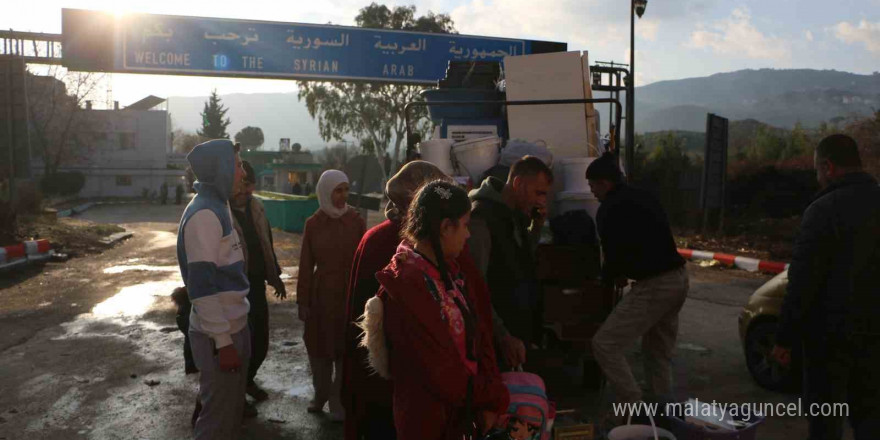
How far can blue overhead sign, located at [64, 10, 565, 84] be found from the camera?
17922mm

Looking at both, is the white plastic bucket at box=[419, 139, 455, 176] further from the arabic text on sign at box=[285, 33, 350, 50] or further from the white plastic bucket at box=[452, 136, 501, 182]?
the arabic text on sign at box=[285, 33, 350, 50]

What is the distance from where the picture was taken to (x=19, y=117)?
20.4 metres

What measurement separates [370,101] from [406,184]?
148 ft

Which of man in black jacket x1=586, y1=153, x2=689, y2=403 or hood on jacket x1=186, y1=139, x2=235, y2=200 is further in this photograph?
man in black jacket x1=586, y1=153, x2=689, y2=403

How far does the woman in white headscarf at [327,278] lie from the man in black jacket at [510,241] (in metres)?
1.56

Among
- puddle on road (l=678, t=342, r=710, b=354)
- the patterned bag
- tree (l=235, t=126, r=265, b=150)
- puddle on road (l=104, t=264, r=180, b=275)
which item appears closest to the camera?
the patterned bag

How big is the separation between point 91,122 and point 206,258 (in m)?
67.1

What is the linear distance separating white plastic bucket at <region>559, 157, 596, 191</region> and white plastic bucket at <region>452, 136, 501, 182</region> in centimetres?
Answer: 77

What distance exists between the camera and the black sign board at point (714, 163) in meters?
16.5

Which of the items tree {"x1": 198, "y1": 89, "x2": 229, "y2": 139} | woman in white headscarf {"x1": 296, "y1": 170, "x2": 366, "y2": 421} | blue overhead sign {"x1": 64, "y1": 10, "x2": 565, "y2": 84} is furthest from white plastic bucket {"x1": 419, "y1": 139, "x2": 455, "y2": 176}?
tree {"x1": 198, "y1": 89, "x2": 229, "y2": 139}

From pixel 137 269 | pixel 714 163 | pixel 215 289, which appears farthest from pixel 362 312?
pixel 714 163

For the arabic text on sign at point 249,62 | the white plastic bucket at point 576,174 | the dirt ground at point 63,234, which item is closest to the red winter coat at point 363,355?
the white plastic bucket at point 576,174

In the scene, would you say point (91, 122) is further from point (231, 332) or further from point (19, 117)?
point (231, 332)

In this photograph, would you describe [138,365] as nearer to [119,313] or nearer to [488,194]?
[119,313]
